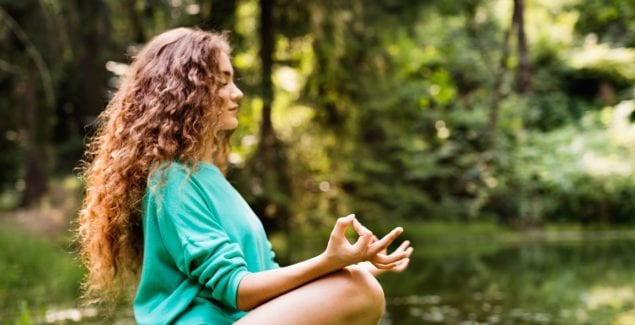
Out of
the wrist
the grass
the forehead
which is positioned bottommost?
the grass

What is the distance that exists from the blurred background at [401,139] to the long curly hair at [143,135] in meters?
2.13

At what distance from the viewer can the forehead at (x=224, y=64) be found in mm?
2135

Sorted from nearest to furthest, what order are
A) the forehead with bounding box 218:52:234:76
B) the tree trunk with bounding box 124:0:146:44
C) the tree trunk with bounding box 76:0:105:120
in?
the forehead with bounding box 218:52:234:76 → the tree trunk with bounding box 76:0:105:120 → the tree trunk with bounding box 124:0:146:44

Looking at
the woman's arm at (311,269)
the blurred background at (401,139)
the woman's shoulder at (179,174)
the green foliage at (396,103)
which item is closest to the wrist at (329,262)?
the woman's arm at (311,269)

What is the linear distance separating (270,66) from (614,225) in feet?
34.8

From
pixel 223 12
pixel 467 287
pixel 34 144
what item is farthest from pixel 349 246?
pixel 34 144

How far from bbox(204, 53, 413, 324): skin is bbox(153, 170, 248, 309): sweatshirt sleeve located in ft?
0.14

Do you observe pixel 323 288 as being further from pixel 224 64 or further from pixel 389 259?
pixel 224 64

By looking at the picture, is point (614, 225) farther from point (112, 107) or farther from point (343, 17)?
point (112, 107)

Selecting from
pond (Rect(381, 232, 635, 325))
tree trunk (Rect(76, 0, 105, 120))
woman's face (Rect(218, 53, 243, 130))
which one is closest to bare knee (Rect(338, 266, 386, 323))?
woman's face (Rect(218, 53, 243, 130))

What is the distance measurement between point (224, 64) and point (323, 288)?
0.68 meters

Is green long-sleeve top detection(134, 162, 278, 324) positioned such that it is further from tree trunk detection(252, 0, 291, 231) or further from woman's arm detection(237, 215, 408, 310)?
tree trunk detection(252, 0, 291, 231)

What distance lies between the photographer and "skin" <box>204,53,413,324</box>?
1.79 m

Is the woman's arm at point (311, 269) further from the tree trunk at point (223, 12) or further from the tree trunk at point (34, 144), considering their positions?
the tree trunk at point (34, 144)
